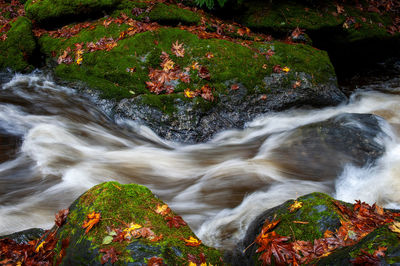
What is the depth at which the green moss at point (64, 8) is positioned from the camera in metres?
8.55

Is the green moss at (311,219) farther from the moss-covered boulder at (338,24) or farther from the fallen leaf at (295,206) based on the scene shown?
the moss-covered boulder at (338,24)

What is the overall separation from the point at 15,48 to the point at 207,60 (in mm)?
5049

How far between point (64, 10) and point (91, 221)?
7939mm

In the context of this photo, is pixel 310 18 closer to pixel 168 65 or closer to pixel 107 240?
pixel 168 65

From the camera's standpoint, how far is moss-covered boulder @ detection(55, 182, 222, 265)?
2.37 m

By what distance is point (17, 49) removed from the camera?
7812 millimetres

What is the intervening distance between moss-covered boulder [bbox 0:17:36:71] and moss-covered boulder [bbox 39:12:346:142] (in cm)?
81

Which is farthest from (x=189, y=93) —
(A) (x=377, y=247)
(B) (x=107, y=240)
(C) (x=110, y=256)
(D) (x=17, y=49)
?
(D) (x=17, y=49)

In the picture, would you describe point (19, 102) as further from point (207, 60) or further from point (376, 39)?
point (376, 39)

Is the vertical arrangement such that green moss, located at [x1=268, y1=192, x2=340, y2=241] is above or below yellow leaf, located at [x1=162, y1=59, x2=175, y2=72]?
below

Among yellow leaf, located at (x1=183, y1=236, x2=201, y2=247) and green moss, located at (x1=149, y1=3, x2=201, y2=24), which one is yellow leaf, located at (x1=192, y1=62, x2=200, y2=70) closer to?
green moss, located at (x1=149, y1=3, x2=201, y2=24)

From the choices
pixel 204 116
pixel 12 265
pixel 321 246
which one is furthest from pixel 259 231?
pixel 204 116

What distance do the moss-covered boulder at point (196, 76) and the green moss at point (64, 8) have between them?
126cm

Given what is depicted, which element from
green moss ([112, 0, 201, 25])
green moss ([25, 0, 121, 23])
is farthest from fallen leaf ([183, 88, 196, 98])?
green moss ([25, 0, 121, 23])
